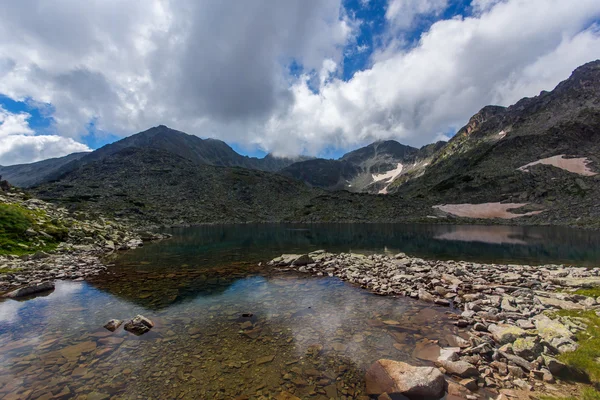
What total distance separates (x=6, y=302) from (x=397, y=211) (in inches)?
5142

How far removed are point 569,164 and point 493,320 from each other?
582ft

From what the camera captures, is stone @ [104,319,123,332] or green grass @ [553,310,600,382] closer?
green grass @ [553,310,600,382]

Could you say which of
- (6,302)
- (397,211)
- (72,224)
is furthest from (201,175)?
(6,302)

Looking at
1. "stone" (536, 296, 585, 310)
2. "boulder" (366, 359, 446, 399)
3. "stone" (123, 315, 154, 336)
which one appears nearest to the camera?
"boulder" (366, 359, 446, 399)

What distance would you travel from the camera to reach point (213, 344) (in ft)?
35.5

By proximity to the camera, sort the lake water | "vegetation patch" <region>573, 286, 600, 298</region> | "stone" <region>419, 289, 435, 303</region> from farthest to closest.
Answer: "stone" <region>419, 289, 435, 303</region>
"vegetation patch" <region>573, 286, 600, 298</region>
the lake water

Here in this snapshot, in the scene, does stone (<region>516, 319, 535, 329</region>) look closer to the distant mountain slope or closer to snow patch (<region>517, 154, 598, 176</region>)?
the distant mountain slope

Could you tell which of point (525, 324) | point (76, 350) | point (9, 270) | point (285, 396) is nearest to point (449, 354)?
point (525, 324)

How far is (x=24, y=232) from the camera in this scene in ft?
91.2

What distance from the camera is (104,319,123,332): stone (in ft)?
39.9

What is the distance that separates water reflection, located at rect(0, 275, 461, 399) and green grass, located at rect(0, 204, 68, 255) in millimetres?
14149

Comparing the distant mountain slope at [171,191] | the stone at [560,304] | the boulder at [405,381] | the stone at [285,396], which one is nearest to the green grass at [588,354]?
the stone at [560,304]

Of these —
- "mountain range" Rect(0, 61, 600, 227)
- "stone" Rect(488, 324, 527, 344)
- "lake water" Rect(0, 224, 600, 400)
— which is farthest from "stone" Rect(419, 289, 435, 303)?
"mountain range" Rect(0, 61, 600, 227)

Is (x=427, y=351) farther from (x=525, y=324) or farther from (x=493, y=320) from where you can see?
(x=525, y=324)
